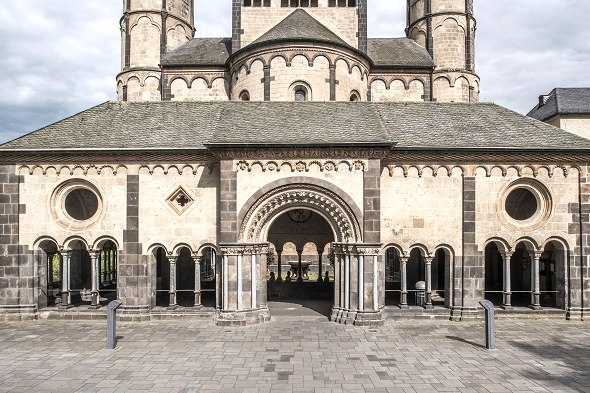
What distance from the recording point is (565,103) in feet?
126

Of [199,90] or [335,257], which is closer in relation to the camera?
[335,257]

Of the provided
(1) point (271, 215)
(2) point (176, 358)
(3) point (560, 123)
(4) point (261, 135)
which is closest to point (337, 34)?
(4) point (261, 135)

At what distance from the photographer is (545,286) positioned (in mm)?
18016

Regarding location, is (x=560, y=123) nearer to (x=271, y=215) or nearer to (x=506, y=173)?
(x=506, y=173)

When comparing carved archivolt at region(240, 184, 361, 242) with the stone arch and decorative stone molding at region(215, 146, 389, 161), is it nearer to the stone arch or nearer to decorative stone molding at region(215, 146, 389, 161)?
the stone arch

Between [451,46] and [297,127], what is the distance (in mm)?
18992

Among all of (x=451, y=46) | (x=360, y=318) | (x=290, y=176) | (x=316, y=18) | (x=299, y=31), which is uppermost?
(x=316, y=18)

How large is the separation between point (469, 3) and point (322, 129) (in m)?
21.6

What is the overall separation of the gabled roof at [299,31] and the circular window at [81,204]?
12008mm

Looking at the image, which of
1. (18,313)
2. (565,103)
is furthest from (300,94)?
→ (565,103)

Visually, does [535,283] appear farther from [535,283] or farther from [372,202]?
[372,202]

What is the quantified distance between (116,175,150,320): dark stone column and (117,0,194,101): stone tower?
16028 millimetres

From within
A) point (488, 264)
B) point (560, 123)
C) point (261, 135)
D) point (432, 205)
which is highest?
point (560, 123)

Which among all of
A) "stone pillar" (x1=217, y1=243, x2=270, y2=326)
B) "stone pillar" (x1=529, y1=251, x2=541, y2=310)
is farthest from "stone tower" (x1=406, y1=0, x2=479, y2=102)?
"stone pillar" (x1=217, y1=243, x2=270, y2=326)
